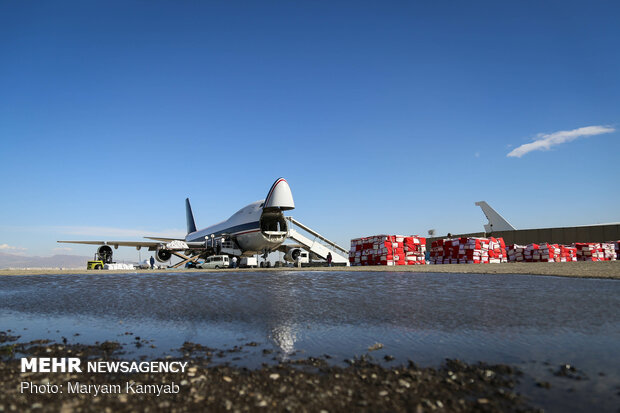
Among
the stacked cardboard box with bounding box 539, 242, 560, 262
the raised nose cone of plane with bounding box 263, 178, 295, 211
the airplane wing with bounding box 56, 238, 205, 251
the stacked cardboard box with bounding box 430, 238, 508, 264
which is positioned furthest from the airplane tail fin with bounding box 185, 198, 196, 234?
the stacked cardboard box with bounding box 539, 242, 560, 262

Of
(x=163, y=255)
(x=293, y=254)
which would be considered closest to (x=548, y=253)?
(x=293, y=254)

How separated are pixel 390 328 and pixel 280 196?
2971 cm

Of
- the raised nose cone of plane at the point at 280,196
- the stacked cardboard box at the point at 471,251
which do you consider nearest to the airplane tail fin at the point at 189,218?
the raised nose cone of plane at the point at 280,196

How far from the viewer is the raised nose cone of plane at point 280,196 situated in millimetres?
34969

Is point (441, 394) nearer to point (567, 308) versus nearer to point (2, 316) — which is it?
point (567, 308)

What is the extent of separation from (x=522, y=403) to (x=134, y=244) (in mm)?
49415

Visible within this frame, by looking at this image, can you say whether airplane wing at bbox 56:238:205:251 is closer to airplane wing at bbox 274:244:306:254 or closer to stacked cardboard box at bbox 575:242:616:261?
airplane wing at bbox 274:244:306:254

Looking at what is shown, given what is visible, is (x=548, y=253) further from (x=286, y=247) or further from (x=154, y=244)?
(x=154, y=244)

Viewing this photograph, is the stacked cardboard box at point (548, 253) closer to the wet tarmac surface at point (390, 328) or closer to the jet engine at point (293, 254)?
the jet engine at point (293, 254)

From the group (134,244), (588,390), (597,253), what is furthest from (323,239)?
(588,390)

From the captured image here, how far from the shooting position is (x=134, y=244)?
4609 cm

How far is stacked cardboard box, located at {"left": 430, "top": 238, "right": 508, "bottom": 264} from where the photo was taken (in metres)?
32.5

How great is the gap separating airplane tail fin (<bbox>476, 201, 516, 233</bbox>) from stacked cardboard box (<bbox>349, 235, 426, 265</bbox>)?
23416mm

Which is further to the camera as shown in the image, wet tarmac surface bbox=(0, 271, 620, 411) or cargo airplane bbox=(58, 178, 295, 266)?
cargo airplane bbox=(58, 178, 295, 266)
